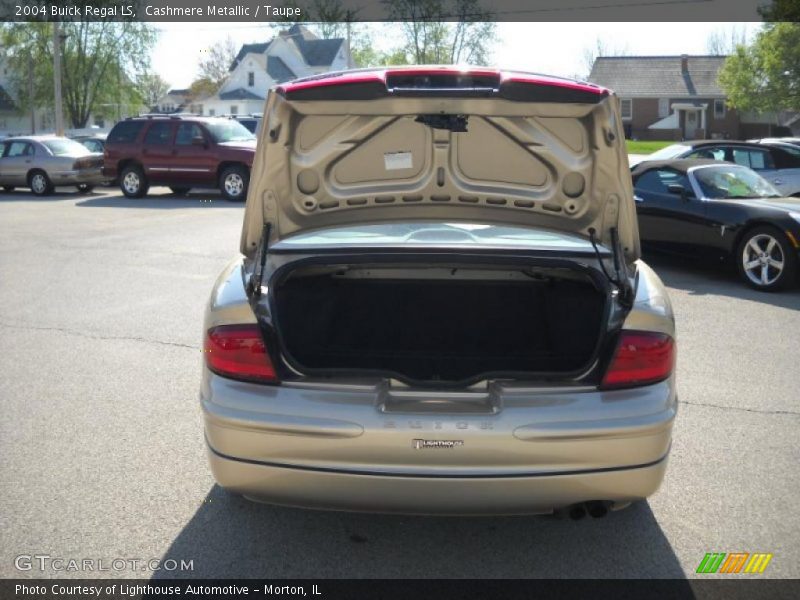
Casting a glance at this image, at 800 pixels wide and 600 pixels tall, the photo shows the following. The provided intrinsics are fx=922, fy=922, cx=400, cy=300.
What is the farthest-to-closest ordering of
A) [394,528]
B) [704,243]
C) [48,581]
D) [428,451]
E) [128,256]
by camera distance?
[128,256], [704,243], [394,528], [48,581], [428,451]

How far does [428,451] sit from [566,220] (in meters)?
1.43

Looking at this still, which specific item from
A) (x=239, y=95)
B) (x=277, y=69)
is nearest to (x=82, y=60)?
(x=239, y=95)

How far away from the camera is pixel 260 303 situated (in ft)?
11.8

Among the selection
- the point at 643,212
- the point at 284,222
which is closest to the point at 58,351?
the point at 284,222

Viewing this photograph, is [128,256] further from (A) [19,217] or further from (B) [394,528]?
(B) [394,528]

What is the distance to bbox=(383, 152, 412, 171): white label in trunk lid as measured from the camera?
13.6 ft

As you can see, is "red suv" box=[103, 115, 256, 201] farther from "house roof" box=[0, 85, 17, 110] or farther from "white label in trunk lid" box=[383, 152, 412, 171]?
"house roof" box=[0, 85, 17, 110]

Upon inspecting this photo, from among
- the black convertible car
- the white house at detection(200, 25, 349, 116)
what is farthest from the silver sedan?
the white house at detection(200, 25, 349, 116)

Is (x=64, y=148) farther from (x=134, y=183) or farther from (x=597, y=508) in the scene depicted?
(x=597, y=508)

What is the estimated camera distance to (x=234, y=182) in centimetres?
2091

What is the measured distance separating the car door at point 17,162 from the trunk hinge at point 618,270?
23.2 m

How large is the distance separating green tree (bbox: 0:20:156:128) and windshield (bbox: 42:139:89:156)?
32.9 meters

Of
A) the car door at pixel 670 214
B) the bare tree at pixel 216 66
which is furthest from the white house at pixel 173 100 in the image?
the car door at pixel 670 214

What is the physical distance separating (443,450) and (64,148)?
929 inches
